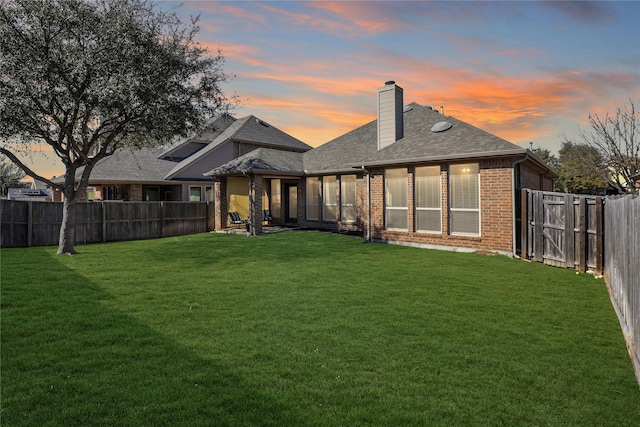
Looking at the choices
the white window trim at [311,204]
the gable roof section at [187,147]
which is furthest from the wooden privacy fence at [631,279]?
the gable roof section at [187,147]

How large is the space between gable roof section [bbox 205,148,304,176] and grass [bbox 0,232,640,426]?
9817 mm

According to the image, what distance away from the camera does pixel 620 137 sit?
2020 centimetres

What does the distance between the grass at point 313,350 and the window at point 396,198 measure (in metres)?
5.55

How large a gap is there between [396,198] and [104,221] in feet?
42.5

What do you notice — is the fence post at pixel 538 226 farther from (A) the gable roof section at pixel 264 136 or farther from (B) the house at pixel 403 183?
(A) the gable roof section at pixel 264 136

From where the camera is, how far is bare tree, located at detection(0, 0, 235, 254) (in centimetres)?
1113

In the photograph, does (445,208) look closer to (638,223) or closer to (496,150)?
(496,150)

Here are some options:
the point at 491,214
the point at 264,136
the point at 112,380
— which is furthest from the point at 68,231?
the point at 264,136

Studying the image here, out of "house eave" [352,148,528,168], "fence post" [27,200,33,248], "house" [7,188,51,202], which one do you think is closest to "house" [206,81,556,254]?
"house eave" [352,148,528,168]

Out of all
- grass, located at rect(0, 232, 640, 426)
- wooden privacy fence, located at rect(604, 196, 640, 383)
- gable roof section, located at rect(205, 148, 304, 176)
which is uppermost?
gable roof section, located at rect(205, 148, 304, 176)

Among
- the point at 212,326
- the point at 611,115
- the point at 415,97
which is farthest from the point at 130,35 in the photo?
the point at 611,115

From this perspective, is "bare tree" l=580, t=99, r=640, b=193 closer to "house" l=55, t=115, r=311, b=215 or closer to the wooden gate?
the wooden gate

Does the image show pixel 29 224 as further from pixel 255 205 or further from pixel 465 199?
pixel 465 199

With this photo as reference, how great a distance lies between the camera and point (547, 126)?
78.6 feet
